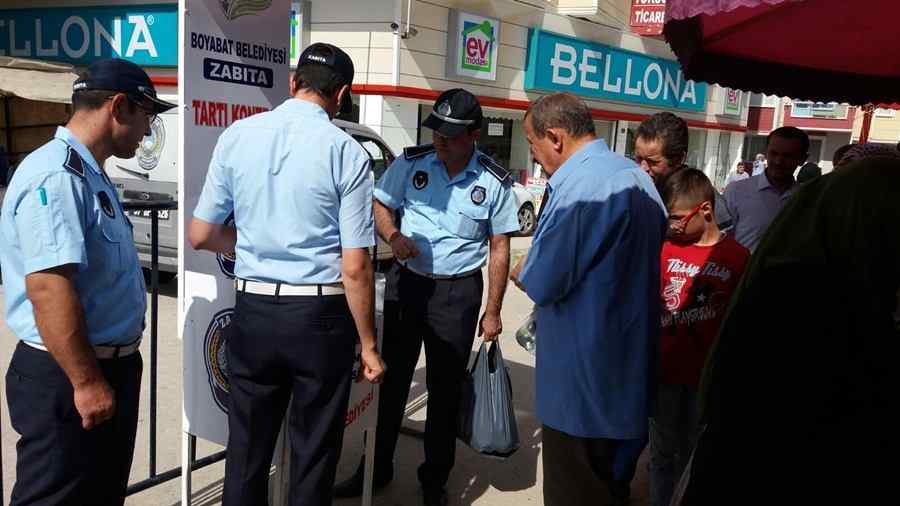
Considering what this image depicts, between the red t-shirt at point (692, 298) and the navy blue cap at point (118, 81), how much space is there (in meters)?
2.07

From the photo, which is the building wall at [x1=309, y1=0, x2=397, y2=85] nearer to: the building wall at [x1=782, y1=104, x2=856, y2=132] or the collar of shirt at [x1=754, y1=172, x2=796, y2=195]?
the collar of shirt at [x1=754, y1=172, x2=796, y2=195]

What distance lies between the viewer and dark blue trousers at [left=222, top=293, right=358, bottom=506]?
93.6 inches

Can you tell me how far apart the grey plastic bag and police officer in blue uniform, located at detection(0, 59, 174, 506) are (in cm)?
159

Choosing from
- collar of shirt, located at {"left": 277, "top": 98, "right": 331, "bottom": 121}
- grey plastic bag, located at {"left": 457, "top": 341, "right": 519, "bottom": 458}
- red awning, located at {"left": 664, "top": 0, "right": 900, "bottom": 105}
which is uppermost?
red awning, located at {"left": 664, "top": 0, "right": 900, "bottom": 105}

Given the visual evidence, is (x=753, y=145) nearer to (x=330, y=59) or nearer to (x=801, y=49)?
(x=801, y=49)

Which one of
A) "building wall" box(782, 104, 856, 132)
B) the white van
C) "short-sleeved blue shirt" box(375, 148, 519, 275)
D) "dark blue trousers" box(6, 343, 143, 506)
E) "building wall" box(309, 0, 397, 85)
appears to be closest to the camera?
"dark blue trousers" box(6, 343, 143, 506)

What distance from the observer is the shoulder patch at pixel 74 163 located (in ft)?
6.54

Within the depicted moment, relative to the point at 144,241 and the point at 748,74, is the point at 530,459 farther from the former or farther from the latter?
the point at 144,241

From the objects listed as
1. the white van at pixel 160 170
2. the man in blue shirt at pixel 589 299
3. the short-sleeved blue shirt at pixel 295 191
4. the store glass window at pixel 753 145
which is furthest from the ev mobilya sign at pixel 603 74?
the store glass window at pixel 753 145

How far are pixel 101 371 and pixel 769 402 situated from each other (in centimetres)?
186

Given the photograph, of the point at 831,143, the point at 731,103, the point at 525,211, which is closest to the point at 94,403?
the point at 525,211

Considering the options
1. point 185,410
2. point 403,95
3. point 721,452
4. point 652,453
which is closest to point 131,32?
point 403,95

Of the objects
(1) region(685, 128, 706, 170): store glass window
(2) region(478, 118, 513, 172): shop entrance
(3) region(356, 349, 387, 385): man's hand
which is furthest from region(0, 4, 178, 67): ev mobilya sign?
(1) region(685, 128, 706, 170): store glass window

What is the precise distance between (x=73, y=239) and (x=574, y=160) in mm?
1599
